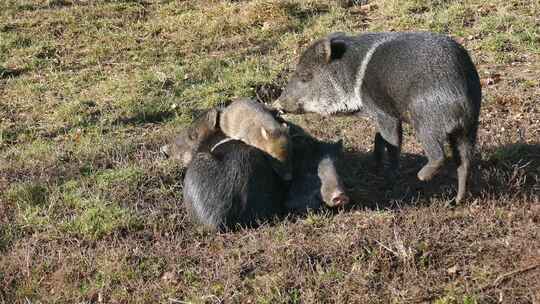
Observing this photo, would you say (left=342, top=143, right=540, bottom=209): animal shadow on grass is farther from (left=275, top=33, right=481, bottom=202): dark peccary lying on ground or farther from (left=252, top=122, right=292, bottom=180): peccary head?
(left=252, top=122, right=292, bottom=180): peccary head

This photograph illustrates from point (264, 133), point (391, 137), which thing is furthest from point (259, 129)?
point (391, 137)

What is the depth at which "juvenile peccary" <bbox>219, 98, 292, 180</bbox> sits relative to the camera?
15.6ft

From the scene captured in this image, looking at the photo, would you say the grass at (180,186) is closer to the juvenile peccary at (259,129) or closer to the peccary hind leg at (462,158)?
the peccary hind leg at (462,158)

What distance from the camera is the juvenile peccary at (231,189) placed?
4.39m

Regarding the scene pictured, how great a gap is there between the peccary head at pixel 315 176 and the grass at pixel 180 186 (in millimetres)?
138

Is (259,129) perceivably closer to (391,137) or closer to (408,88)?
(391,137)

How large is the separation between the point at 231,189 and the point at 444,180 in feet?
5.21

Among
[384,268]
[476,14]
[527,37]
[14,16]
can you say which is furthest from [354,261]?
[14,16]

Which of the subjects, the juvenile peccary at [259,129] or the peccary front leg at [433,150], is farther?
the juvenile peccary at [259,129]

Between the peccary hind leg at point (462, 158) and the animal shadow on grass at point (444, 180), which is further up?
the peccary hind leg at point (462, 158)

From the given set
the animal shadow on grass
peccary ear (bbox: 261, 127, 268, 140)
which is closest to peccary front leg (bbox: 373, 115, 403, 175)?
the animal shadow on grass

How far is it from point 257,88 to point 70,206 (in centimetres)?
277

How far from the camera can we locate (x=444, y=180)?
504 cm

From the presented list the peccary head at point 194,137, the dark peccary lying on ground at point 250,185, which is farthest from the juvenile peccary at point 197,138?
the dark peccary lying on ground at point 250,185
